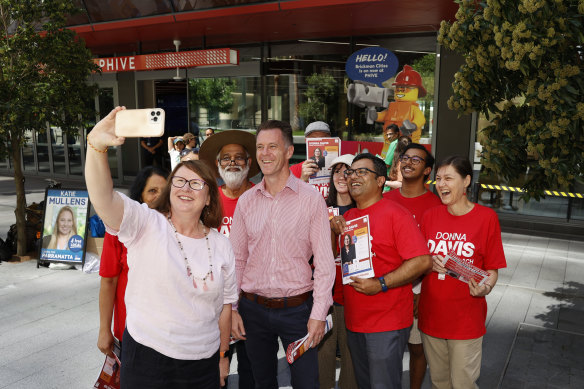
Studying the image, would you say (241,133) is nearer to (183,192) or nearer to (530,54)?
(183,192)

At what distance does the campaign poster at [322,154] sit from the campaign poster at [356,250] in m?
1.11

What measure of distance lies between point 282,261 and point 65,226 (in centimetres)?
574

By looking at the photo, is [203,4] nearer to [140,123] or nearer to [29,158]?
[140,123]

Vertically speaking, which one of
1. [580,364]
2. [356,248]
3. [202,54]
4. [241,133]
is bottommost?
[580,364]

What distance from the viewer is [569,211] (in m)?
10.6

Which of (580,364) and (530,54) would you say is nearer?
(530,54)

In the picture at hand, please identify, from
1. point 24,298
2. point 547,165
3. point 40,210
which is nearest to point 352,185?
point 547,165

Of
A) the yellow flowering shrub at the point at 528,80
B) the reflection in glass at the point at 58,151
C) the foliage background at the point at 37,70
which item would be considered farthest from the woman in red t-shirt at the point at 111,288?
the reflection in glass at the point at 58,151

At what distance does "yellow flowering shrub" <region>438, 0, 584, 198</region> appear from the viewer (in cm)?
329

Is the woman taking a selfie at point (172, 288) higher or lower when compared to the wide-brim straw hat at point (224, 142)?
lower

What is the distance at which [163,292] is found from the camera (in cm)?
221

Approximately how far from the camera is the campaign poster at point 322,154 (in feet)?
14.0

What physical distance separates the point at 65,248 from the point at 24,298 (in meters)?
1.30

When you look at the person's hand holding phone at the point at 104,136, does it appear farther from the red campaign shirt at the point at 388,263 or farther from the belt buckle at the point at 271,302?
the red campaign shirt at the point at 388,263
